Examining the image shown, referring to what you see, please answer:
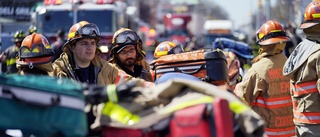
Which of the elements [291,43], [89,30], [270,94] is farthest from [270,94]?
[291,43]

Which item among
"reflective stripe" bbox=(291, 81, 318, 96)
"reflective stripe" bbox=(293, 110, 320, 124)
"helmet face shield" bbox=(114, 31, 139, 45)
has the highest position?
"helmet face shield" bbox=(114, 31, 139, 45)

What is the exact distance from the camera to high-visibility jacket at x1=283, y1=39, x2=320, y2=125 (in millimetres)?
6582

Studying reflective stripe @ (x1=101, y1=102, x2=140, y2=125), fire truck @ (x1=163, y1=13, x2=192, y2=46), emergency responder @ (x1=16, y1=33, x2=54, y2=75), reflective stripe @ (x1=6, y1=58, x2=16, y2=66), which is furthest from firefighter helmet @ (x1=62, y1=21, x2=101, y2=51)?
fire truck @ (x1=163, y1=13, x2=192, y2=46)

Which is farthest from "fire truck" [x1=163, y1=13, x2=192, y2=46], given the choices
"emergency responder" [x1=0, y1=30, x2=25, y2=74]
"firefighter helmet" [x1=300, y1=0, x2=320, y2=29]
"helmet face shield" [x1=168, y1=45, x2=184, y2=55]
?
"firefighter helmet" [x1=300, y1=0, x2=320, y2=29]

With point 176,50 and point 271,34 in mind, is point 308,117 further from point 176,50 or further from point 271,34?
point 176,50

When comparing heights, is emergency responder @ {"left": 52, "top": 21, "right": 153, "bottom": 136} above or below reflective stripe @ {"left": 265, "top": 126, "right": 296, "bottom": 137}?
above

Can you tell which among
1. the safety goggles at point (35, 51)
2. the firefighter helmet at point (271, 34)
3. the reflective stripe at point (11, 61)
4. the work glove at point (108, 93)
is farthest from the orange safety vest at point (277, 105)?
the reflective stripe at point (11, 61)

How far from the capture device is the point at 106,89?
151 inches

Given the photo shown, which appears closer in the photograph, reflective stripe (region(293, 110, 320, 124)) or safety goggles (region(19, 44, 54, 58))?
safety goggles (region(19, 44, 54, 58))

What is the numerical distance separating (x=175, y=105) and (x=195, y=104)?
0.44ft

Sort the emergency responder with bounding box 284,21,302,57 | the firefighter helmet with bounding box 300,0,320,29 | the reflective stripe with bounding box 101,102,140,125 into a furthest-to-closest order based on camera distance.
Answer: the emergency responder with bounding box 284,21,302,57 < the firefighter helmet with bounding box 300,0,320,29 < the reflective stripe with bounding box 101,102,140,125

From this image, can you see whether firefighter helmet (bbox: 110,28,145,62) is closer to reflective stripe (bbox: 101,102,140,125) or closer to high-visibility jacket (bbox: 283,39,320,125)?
high-visibility jacket (bbox: 283,39,320,125)

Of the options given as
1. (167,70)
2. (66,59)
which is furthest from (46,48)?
(167,70)

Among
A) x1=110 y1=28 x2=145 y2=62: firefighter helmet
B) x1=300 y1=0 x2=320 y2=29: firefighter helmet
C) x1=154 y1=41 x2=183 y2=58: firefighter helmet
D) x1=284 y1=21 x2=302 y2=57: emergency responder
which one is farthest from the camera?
x1=284 y1=21 x2=302 y2=57: emergency responder
